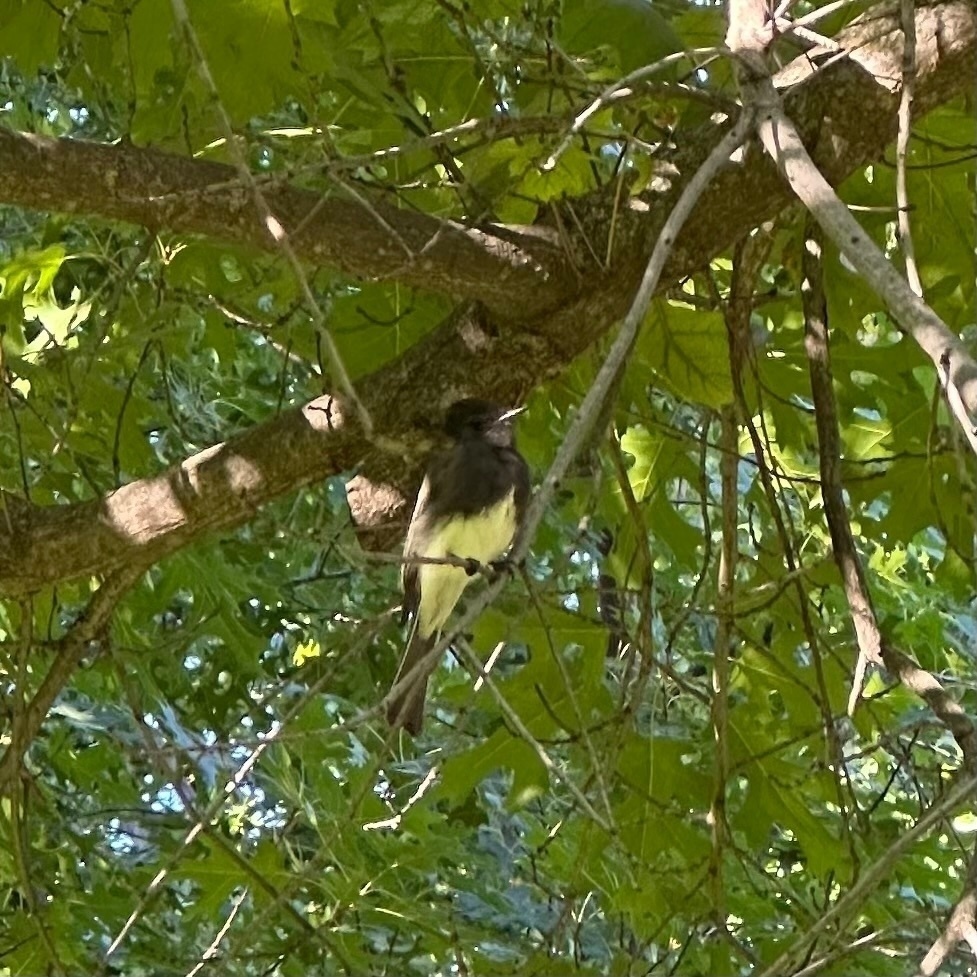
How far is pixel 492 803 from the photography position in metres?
5.04

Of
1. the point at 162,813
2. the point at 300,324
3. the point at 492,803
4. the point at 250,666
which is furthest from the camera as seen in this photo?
the point at 492,803

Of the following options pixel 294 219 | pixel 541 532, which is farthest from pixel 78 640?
pixel 541 532

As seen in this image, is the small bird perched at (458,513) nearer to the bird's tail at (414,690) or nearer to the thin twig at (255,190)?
the bird's tail at (414,690)

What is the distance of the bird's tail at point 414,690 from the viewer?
158 centimetres

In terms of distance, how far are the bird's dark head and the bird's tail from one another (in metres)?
0.37

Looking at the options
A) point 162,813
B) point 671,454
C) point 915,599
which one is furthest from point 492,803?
point 671,454

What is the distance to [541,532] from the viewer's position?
12.5 feet

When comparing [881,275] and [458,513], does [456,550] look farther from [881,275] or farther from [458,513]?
[881,275]

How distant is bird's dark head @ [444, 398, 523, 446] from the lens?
2.56m

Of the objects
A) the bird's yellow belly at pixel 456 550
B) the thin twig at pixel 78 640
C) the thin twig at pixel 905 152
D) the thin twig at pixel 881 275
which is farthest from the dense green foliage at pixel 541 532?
the thin twig at pixel 881 275

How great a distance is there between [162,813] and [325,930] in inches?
68.1

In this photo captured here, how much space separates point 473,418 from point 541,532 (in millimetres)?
1224

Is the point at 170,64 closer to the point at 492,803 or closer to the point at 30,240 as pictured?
the point at 30,240

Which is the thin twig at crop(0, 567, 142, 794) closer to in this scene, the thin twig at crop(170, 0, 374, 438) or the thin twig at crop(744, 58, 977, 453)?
the thin twig at crop(170, 0, 374, 438)
